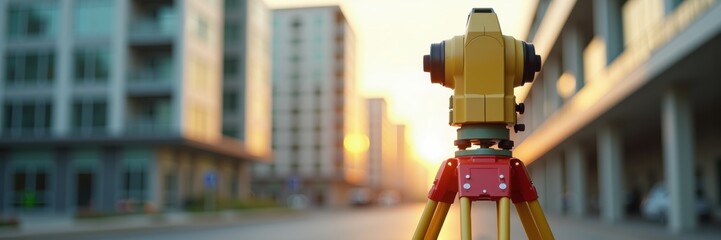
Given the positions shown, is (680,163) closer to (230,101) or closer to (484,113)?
(484,113)

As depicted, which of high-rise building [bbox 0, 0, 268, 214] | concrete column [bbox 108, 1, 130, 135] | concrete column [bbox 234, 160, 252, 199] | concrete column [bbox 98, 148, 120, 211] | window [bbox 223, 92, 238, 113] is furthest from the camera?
concrete column [bbox 234, 160, 252, 199]

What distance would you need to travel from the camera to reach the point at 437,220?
3334 mm

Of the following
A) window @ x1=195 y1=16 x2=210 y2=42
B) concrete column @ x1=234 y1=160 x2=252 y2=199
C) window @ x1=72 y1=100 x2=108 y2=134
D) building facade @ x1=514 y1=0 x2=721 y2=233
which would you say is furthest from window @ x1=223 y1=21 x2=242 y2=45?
building facade @ x1=514 y1=0 x2=721 y2=233

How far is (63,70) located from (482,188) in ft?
135

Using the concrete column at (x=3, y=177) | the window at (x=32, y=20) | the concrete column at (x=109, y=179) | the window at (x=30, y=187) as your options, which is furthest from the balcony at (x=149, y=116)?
the concrete column at (x=3, y=177)

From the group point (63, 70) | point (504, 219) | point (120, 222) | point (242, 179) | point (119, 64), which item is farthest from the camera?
point (242, 179)

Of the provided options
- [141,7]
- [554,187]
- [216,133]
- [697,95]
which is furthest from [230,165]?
[697,95]

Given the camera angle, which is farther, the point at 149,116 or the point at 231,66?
the point at 231,66

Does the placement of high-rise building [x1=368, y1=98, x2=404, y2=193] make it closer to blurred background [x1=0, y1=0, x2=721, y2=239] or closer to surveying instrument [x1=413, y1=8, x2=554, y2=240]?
blurred background [x1=0, y1=0, x2=721, y2=239]

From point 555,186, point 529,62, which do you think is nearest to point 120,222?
point 555,186

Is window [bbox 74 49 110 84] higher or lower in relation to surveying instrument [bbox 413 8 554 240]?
higher

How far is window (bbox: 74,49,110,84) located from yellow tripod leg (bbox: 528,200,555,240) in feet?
131

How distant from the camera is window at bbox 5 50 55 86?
41.1 meters

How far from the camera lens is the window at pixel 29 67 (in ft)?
135
